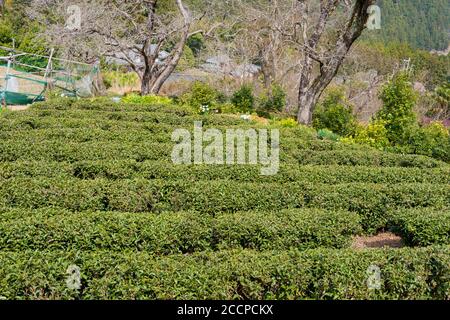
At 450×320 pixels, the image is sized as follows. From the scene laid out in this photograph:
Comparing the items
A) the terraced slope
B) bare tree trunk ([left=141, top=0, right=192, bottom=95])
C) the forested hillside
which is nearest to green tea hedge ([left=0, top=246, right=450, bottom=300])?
the terraced slope

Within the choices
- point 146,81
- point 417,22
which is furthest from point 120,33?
point 417,22

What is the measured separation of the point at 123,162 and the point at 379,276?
5.59 meters

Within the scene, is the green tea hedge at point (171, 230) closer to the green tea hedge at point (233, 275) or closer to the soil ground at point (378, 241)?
the green tea hedge at point (233, 275)

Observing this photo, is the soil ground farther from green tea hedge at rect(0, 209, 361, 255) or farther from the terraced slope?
green tea hedge at rect(0, 209, 361, 255)

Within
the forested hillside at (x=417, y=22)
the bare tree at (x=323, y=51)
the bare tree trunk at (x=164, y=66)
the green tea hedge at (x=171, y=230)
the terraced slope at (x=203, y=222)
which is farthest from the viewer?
the forested hillside at (x=417, y=22)

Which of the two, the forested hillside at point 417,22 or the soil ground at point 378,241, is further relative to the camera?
the forested hillside at point 417,22

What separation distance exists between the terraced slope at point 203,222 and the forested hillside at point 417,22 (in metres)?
79.8

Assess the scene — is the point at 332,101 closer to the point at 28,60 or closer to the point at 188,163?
the point at 188,163

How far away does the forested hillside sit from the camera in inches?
3447

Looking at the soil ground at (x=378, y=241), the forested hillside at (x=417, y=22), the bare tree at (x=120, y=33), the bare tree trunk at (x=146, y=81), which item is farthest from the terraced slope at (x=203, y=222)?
the forested hillside at (x=417, y=22)

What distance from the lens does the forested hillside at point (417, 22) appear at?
287 ft

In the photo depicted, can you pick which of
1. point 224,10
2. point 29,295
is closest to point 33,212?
point 29,295

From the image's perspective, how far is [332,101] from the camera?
21.0 m
